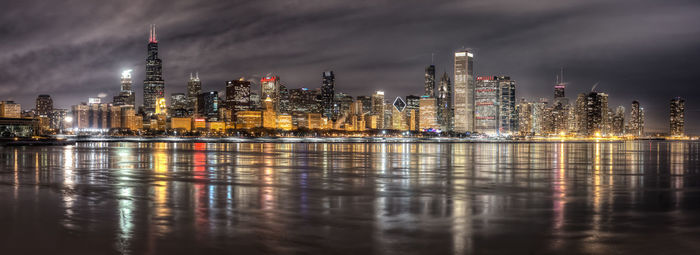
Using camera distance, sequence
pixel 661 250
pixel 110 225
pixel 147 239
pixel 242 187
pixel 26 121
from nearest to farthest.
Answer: pixel 661 250 < pixel 147 239 < pixel 110 225 < pixel 242 187 < pixel 26 121

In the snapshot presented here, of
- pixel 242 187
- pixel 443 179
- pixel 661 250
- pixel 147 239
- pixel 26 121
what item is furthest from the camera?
pixel 26 121

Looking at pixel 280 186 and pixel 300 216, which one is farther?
pixel 280 186

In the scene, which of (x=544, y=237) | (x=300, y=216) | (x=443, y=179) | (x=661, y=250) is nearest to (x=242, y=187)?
(x=300, y=216)

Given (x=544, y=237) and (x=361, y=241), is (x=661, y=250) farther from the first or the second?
(x=361, y=241)

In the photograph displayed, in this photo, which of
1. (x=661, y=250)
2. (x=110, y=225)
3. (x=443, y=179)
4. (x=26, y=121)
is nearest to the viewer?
(x=661, y=250)

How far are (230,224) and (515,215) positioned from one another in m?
9.05

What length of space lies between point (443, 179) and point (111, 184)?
17.8 m

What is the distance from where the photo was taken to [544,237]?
14320 millimetres

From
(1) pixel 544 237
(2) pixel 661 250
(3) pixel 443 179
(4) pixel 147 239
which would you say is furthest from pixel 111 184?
(2) pixel 661 250

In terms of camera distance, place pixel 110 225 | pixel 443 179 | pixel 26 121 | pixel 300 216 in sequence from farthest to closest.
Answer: pixel 26 121 → pixel 443 179 → pixel 300 216 → pixel 110 225

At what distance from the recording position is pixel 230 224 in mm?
15891

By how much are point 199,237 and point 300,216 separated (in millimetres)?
4233

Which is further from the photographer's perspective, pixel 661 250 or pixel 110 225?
pixel 110 225

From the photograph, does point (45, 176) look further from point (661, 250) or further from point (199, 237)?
point (661, 250)
